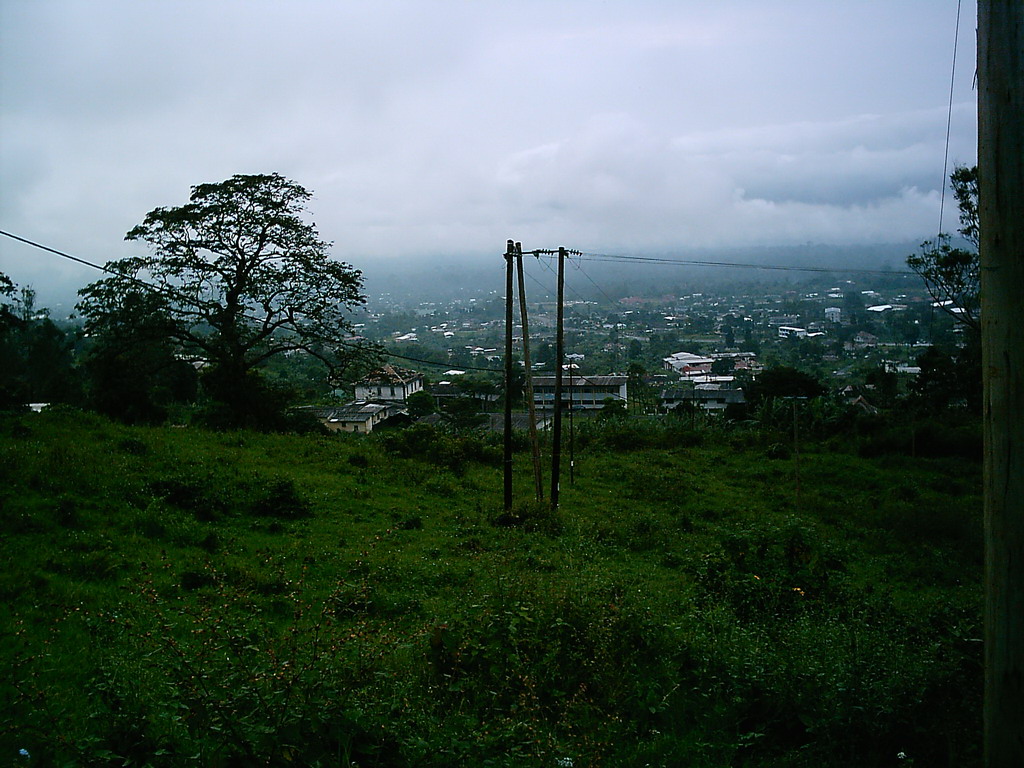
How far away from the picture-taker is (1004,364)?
3.04 m

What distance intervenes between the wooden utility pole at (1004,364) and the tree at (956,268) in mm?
22770

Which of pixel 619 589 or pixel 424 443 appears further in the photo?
pixel 424 443

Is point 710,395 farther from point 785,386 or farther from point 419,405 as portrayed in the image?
point 419,405

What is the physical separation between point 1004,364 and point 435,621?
5.53 meters

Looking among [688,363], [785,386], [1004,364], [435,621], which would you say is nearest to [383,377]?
[435,621]

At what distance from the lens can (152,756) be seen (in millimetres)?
3914

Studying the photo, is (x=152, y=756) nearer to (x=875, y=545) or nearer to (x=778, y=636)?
(x=778, y=636)

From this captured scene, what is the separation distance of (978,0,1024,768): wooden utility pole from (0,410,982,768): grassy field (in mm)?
1316

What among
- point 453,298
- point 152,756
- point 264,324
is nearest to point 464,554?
point 152,756

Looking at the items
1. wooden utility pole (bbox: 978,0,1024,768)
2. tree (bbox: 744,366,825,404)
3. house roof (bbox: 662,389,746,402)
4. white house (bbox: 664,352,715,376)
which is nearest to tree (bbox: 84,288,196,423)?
wooden utility pole (bbox: 978,0,1024,768)

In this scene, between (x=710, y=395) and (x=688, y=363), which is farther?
(x=688, y=363)

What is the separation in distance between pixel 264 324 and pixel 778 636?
58.2 ft

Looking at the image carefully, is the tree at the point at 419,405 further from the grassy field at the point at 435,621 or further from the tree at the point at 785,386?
the tree at the point at 785,386

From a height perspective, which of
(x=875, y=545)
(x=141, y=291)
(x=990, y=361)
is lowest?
(x=875, y=545)
